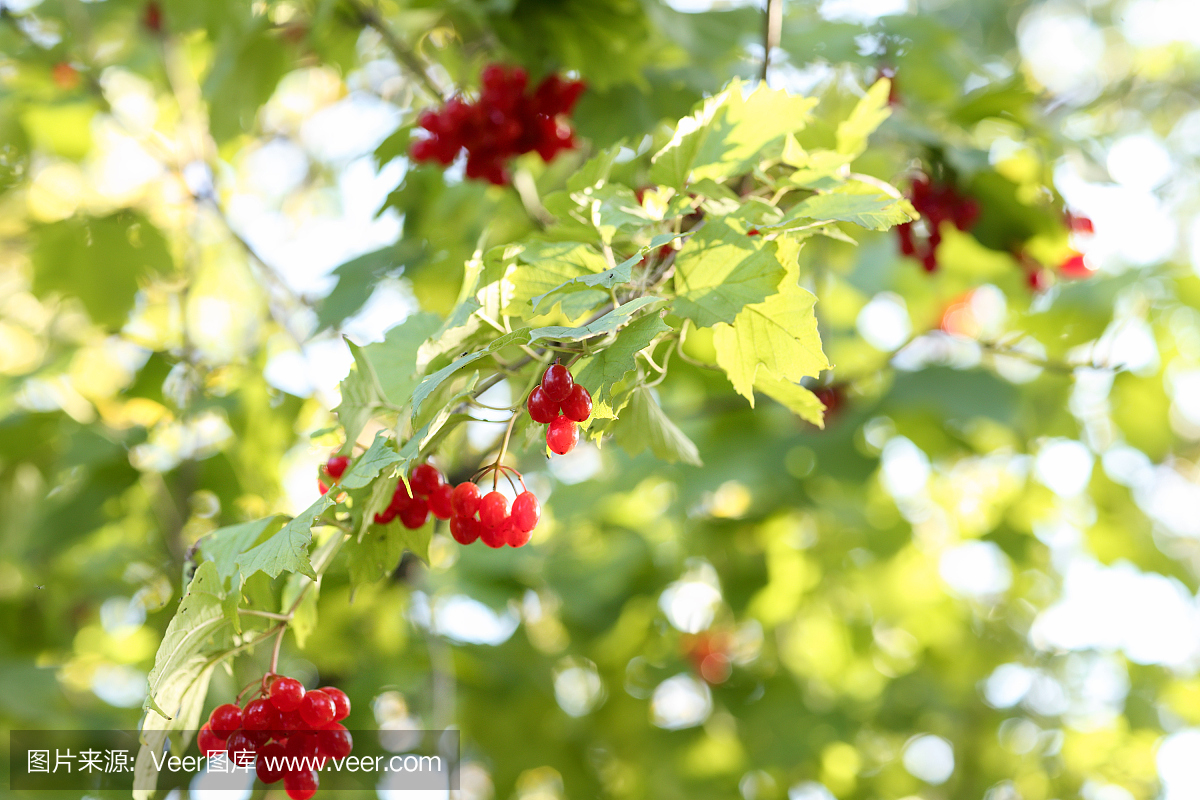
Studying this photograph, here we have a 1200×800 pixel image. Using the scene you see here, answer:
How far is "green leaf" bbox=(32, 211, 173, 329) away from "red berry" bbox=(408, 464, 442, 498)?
90.3 inches

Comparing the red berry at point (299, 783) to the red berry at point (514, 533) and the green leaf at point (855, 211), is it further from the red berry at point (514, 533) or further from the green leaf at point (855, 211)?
the green leaf at point (855, 211)

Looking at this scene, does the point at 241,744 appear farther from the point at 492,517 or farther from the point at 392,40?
the point at 392,40

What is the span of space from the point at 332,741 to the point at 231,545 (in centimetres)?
35

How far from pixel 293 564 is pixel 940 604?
12.3 ft

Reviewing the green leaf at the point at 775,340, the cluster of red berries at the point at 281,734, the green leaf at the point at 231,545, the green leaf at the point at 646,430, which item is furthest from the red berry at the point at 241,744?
the green leaf at the point at 775,340

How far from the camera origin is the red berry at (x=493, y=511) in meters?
1.22

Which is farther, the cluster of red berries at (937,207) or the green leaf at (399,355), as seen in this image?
the cluster of red berries at (937,207)

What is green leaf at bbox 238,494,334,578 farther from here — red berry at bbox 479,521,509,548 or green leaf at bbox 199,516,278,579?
red berry at bbox 479,521,509,548

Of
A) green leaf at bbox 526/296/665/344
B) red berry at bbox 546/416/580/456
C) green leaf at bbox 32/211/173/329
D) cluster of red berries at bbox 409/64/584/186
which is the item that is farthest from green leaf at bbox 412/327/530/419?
green leaf at bbox 32/211/173/329

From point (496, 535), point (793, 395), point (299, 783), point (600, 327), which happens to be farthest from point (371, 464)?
point (793, 395)

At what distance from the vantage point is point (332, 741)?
127 cm

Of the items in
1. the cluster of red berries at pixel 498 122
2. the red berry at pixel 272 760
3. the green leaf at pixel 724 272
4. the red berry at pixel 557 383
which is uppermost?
the cluster of red berries at pixel 498 122

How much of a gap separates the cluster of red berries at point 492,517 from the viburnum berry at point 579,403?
19 cm

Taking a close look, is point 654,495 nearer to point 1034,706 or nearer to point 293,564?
point 1034,706
